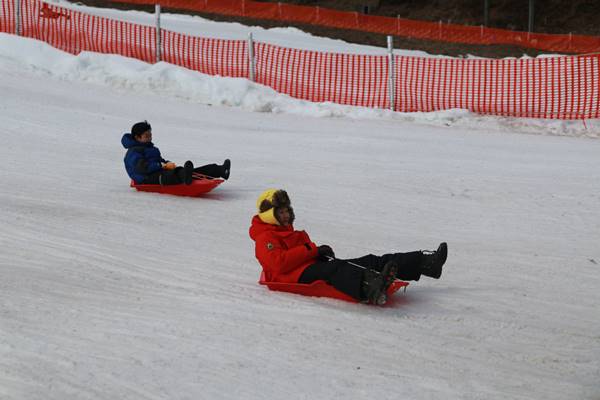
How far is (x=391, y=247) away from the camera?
29.2ft

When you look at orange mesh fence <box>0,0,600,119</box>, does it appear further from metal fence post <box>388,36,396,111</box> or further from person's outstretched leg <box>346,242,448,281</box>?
person's outstretched leg <box>346,242,448,281</box>

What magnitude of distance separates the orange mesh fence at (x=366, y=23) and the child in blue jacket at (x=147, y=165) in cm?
2667

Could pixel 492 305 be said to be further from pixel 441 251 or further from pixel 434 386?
pixel 434 386

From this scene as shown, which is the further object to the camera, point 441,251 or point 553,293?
point 553,293

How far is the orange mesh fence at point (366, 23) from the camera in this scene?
119ft

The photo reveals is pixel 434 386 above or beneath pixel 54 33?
beneath

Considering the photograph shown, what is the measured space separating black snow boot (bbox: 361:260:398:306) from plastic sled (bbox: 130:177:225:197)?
449cm

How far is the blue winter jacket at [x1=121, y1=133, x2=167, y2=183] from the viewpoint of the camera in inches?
418

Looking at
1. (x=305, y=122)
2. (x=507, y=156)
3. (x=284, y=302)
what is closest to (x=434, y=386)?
(x=284, y=302)

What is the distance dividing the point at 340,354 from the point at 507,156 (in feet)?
30.4

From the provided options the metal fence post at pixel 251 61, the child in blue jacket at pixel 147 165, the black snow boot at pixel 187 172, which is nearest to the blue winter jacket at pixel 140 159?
the child in blue jacket at pixel 147 165

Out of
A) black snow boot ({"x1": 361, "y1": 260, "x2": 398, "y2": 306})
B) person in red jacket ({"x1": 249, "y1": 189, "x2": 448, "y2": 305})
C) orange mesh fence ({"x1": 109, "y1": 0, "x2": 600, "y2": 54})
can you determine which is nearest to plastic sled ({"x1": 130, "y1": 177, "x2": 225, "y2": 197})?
person in red jacket ({"x1": 249, "y1": 189, "x2": 448, "y2": 305})

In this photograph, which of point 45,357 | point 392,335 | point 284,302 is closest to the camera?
point 45,357

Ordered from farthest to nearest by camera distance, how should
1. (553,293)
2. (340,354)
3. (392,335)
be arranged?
1. (553,293)
2. (392,335)
3. (340,354)
